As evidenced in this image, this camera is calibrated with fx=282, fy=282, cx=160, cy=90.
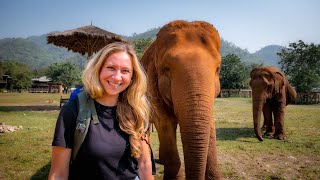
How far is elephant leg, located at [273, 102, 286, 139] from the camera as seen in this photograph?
10.1m

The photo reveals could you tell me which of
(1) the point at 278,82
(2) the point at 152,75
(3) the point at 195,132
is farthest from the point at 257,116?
(3) the point at 195,132

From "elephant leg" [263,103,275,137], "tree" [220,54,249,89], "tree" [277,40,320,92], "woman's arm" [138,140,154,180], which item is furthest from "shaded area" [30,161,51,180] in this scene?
"tree" [220,54,249,89]

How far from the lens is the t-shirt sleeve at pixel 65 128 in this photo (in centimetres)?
214

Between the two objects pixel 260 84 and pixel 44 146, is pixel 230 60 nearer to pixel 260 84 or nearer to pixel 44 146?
pixel 260 84

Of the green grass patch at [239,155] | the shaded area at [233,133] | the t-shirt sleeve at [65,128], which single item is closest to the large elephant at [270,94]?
the green grass patch at [239,155]

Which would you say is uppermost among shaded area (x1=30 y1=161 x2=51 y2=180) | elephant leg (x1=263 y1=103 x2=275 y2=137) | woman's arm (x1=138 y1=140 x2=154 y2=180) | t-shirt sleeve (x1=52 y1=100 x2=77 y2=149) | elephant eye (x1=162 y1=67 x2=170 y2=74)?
elephant eye (x1=162 y1=67 x2=170 y2=74)

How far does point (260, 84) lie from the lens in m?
10.1

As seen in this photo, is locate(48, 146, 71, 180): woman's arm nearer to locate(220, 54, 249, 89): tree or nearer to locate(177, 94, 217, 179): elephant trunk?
locate(177, 94, 217, 179): elephant trunk

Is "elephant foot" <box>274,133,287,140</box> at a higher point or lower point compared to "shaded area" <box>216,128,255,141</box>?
higher

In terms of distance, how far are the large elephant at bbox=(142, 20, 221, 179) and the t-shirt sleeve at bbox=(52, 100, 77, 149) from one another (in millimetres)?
1742

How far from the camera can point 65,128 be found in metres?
2.16

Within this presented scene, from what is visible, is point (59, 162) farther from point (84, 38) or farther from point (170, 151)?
point (84, 38)

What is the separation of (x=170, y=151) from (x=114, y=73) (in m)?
3.05

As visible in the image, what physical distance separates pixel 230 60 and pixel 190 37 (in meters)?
55.5
